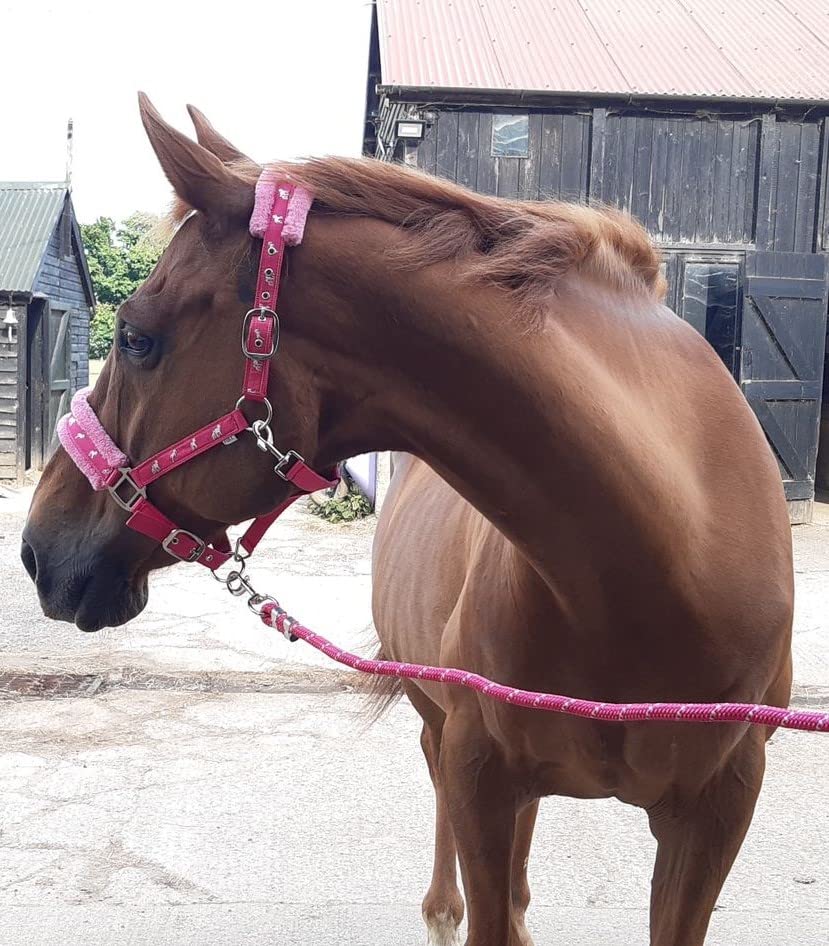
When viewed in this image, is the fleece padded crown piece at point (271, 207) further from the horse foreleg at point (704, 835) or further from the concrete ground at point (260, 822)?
the concrete ground at point (260, 822)

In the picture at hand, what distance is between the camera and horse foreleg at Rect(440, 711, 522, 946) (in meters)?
1.75

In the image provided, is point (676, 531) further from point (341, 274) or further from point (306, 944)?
point (306, 944)

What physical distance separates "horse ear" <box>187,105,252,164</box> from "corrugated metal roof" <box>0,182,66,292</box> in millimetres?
13723

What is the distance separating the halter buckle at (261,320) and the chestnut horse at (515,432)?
0.08 ft

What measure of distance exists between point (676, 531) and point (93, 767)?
10.4 feet

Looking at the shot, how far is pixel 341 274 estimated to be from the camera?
4.56 feet

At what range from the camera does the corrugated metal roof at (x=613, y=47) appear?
9930 millimetres

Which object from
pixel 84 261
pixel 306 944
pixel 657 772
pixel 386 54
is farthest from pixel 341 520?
pixel 84 261

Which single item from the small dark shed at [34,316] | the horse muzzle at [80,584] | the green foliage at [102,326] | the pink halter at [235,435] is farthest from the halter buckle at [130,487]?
the green foliage at [102,326]

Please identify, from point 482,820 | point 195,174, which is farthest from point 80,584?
point 482,820

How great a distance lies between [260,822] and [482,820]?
1855 mm

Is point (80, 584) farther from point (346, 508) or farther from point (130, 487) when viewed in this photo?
point (346, 508)

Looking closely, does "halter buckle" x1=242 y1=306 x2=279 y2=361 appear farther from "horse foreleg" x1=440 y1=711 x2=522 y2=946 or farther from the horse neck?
"horse foreleg" x1=440 y1=711 x2=522 y2=946

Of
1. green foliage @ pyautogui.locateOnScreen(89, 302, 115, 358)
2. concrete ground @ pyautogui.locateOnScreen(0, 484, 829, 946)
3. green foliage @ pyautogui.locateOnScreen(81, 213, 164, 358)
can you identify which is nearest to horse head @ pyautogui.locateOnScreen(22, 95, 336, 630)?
concrete ground @ pyautogui.locateOnScreen(0, 484, 829, 946)
